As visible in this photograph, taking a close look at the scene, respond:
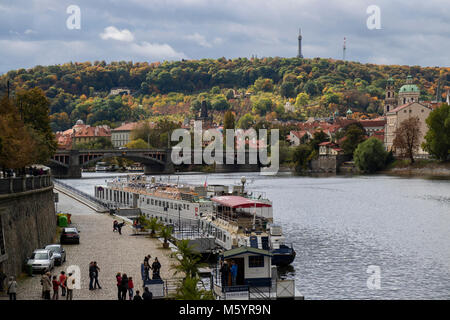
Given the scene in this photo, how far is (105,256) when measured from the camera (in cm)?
4084

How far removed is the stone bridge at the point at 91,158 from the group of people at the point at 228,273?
129582mm

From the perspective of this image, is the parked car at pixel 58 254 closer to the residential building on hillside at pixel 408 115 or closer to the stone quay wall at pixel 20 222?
the stone quay wall at pixel 20 222

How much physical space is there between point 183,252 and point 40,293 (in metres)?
8.68

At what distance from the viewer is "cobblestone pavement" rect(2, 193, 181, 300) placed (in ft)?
100

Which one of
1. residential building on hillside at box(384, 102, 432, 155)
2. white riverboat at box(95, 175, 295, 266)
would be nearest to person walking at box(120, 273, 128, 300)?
white riverboat at box(95, 175, 295, 266)

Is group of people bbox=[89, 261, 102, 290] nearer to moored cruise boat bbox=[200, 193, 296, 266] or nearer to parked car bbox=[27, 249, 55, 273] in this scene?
parked car bbox=[27, 249, 55, 273]

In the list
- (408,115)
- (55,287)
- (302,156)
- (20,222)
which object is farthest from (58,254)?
(408,115)

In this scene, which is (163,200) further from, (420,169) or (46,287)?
(420,169)

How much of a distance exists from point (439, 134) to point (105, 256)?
117 metres

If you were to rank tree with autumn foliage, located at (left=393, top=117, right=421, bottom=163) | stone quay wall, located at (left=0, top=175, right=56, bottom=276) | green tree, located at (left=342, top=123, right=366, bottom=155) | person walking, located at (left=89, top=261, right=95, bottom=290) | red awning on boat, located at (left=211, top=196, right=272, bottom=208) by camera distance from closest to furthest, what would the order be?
stone quay wall, located at (left=0, top=175, right=56, bottom=276), person walking, located at (left=89, top=261, right=95, bottom=290), red awning on boat, located at (left=211, top=196, right=272, bottom=208), tree with autumn foliage, located at (left=393, top=117, right=421, bottom=163), green tree, located at (left=342, top=123, right=366, bottom=155)

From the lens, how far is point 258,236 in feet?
125

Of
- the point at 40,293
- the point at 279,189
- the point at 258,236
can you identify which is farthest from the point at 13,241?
the point at 279,189

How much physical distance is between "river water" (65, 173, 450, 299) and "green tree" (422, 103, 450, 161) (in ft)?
132
